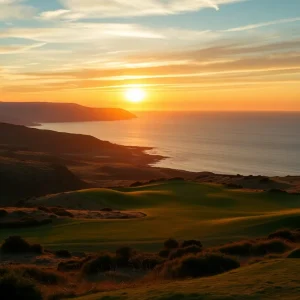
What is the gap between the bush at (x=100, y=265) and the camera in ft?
44.9

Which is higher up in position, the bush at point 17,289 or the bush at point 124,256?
the bush at point 17,289

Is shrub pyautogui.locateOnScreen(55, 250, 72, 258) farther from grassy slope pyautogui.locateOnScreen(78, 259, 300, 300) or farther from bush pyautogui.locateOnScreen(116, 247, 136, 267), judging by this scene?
grassy slope pyautogui.locateOnScreen(78, 259, 300, 300)

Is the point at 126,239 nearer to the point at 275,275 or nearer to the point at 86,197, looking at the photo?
the point at 275,275

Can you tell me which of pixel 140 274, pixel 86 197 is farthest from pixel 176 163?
pixel 140 274

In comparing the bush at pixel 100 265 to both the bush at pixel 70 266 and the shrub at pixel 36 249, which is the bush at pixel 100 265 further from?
the shrub at pixel 36 249

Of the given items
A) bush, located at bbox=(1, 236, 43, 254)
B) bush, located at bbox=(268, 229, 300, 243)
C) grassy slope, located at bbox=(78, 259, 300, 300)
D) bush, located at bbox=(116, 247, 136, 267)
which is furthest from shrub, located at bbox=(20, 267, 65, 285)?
bush, located at bbox=(268, 229, 300, 243)

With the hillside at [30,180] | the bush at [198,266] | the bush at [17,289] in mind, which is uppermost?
the bush at [17,289]

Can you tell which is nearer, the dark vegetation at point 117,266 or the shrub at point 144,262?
the dark vegetation at point 117,266

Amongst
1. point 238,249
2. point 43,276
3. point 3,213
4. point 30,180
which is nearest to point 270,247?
point 238,249

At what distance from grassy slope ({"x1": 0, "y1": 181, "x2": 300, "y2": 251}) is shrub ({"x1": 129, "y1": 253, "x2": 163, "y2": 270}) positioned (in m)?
3.85

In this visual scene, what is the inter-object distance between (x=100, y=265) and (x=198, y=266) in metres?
3.12

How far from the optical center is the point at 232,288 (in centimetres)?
916

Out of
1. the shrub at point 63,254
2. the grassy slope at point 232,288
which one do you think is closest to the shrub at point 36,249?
the shrub at point 63,254

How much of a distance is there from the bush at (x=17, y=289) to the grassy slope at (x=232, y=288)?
3.20ft
